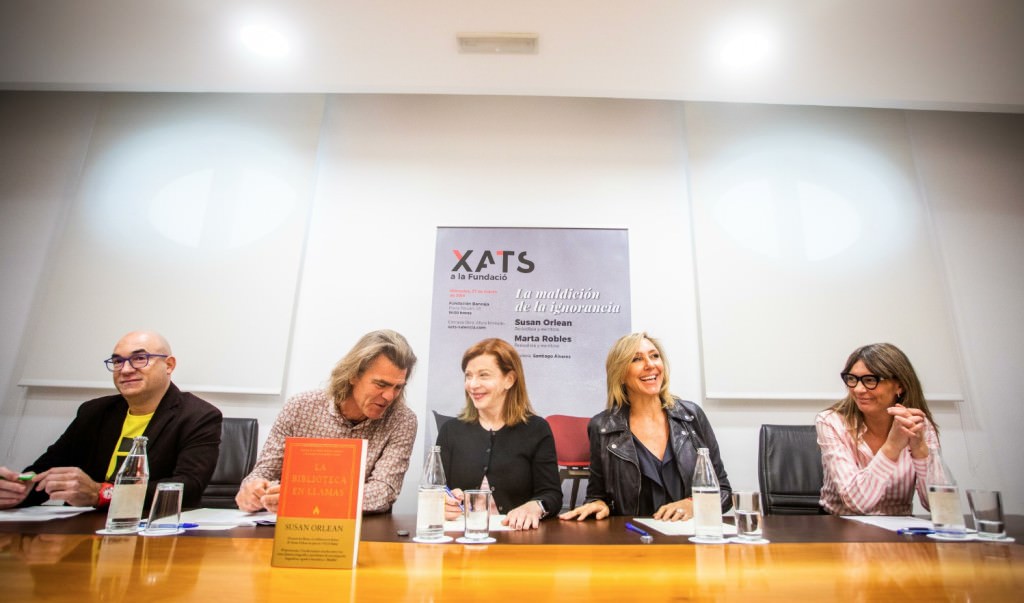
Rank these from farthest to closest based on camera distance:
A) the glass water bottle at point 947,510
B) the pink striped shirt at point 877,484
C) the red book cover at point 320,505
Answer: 1. the pink striped shirt at point 877,484
2. the glass water bottle at point 947,510
3. the red book cover at point 320,505

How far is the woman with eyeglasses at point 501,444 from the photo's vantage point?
2.48 metres

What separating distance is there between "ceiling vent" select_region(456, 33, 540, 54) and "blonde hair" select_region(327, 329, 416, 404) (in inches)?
70.8

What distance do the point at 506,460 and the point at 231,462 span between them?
4.60 ft

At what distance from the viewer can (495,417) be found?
2729mm

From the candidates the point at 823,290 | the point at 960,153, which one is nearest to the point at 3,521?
the point at 823,290

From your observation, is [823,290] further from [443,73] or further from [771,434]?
[443,73]

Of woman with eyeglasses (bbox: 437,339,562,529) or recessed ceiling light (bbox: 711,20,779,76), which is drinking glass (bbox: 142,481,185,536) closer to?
woman with eyeglasses (bbox: 437,339,562,529)

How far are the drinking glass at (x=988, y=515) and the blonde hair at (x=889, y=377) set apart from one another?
0.95 meters

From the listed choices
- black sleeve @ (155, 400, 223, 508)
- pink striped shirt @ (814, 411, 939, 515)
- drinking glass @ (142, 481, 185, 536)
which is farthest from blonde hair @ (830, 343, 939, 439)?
black sleeve @ (155, 400, 223, 508)

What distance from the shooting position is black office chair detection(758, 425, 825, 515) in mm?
2457

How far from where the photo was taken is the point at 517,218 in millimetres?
3711

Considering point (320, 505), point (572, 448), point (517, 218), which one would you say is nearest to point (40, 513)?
point (320, 505)

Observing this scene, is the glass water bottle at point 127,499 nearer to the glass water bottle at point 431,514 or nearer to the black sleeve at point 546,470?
the glass water bottle at point 431,514

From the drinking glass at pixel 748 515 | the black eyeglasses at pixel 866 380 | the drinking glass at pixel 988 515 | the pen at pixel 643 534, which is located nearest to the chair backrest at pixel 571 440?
the black eyeglasses at pixel 866 380
